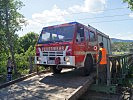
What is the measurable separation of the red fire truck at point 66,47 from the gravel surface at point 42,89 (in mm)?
767

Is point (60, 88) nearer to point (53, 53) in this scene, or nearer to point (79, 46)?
point (53, 53)

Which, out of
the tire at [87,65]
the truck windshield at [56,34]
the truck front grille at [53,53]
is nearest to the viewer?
the truck front grille at [53,53]

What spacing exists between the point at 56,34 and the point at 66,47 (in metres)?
1.10

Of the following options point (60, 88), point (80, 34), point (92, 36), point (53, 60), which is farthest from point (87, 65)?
point (60, 88)

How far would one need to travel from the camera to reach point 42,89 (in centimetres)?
769

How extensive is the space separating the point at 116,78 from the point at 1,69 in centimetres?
967

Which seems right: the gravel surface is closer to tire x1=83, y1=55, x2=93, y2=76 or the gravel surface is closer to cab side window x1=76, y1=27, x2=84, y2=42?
tire x1=83, y1=55, x2=93, y2=76

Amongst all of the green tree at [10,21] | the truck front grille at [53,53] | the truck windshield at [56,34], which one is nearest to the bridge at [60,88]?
the truck front grille at [53,53]

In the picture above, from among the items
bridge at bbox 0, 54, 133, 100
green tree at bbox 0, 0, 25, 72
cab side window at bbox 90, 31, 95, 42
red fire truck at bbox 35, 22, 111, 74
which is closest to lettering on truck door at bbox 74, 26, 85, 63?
red fire truck at bbox 35, 22, 111, 74

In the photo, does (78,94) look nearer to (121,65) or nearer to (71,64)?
(71,64)

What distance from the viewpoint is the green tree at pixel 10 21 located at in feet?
42.5

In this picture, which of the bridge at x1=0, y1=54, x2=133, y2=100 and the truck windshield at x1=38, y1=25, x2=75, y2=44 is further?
the truck windshield at x1=38, y1=25, x2=75, y2=44

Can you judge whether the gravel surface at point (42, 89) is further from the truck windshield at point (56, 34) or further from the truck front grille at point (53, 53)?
the truck windshield at point (56, 34)

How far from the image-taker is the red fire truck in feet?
27.9
